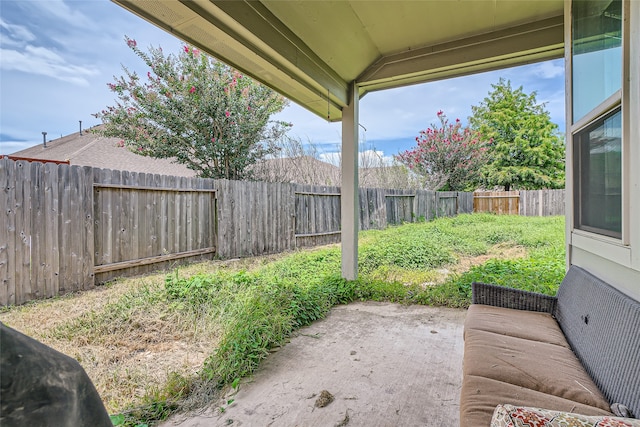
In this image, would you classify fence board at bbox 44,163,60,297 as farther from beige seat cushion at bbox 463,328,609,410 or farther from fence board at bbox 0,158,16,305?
beige seat cushion at bbox 463,328,609,410

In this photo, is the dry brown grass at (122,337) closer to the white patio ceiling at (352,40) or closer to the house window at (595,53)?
the white patio ceiling at (352,40)

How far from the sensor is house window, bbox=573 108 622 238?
162 cm

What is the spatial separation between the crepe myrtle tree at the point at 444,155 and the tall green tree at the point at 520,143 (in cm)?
338

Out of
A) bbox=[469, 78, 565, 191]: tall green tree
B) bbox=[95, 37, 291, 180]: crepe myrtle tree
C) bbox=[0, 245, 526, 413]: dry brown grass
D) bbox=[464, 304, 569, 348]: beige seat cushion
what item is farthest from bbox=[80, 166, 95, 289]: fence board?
bbox=[469, 78, 565, 191]: tall green tree

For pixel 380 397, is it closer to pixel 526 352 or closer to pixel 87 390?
pixel 526 352

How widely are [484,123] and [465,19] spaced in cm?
1670

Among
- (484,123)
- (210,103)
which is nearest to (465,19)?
(210,103)

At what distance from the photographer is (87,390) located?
23.4 inches

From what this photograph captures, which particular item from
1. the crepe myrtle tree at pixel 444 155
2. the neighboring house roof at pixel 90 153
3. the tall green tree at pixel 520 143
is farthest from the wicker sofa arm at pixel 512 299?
the tall green tree at pixel 520 143

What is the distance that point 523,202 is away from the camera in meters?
12.4

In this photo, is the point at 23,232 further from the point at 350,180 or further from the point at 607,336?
the point at 607,336

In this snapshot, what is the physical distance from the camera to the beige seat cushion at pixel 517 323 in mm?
1742

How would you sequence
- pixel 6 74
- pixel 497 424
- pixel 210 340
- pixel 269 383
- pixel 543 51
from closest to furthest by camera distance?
1. pixel 497 424
2. pixel 6 74
3. pixel 269 383
4. pixel 210 340
5. pixel 543 51

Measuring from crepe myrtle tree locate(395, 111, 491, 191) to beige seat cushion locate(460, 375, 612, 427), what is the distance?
11087 millimetres
